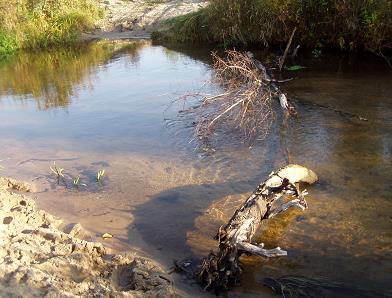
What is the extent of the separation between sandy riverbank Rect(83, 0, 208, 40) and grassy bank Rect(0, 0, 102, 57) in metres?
Answer: 1.09

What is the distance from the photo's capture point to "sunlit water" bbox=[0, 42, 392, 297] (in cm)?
548

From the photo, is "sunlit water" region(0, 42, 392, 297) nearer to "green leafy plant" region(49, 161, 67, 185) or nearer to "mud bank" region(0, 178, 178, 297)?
"green leafy plant" region(49, 161, 67, 185)

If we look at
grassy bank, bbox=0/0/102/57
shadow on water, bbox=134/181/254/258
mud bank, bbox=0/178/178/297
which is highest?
grassy bank, bbox=0/0/102/57

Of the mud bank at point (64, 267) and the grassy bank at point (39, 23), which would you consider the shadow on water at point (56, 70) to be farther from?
the mud bank at point (64, 267)

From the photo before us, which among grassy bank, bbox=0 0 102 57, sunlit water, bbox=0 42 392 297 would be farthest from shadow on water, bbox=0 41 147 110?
grassy bank, bbox=0 0 102 57

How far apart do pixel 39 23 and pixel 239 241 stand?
1939 cm

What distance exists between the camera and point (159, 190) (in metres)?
7.10

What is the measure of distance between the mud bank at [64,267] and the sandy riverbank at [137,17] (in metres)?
17.8

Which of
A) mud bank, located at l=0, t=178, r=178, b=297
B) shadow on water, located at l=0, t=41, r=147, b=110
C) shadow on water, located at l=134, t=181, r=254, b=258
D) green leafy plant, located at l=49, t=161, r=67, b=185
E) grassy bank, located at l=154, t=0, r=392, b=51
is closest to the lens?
mud bank, located at l=0, t=178, r=178, b=297

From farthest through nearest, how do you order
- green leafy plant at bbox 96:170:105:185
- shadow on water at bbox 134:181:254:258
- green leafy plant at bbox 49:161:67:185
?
1. green leafy plant at bbox 49:161:67:185
2. green leafy plant at bbox 96:170:105:185
3. shadow on water at bbox 134:181:254:258

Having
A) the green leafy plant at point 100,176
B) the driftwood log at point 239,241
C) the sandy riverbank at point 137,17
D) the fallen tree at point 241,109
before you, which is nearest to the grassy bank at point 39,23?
the sandy riverbank at point 137,17

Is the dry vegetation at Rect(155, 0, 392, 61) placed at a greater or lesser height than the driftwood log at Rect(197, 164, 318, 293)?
greater

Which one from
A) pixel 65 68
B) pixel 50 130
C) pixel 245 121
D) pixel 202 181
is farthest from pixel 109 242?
pixel 65 68

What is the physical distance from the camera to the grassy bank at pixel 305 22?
42.8ft
